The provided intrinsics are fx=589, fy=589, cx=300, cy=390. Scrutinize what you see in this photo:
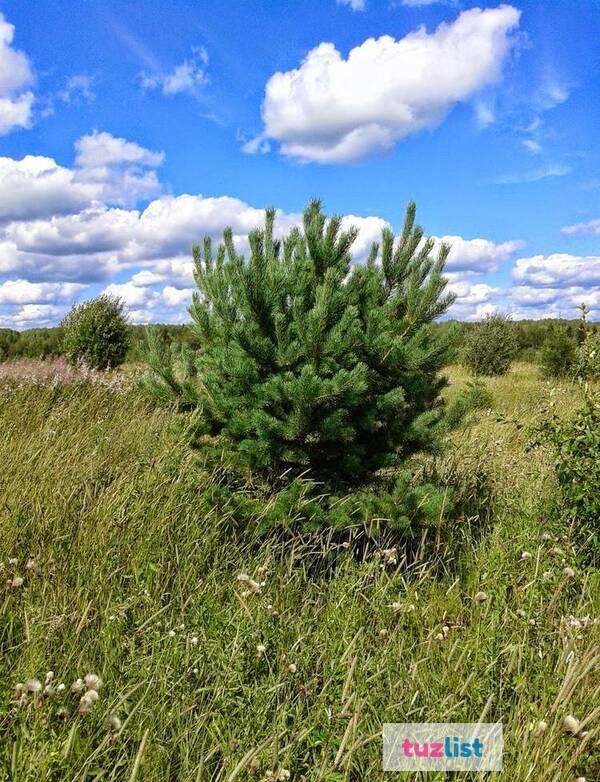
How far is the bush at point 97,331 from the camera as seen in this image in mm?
13734

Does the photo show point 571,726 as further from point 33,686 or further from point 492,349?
point 492,349

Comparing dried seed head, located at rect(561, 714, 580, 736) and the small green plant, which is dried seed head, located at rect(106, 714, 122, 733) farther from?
the small green plant

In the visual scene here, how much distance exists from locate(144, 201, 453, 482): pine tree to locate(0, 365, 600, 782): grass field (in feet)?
1.62

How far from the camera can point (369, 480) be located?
3.90 m

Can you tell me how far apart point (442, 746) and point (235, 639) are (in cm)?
73

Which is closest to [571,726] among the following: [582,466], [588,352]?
[582,466]

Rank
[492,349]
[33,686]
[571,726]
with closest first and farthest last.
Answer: [33,686]
[571,726]
[492,349]

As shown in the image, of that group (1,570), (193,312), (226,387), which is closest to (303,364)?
(226,387)

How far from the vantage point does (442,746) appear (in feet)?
6.06

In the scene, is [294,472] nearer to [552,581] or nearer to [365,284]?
[365,284]

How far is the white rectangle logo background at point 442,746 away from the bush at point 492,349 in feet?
54.8

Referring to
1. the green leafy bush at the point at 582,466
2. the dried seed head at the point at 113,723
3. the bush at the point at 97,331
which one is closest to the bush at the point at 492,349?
the bush at the point at 97,331

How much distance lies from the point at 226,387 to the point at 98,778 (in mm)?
2427

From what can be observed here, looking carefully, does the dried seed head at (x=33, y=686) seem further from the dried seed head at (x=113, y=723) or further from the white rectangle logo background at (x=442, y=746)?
the white rectangle logo background at (x=442, y=746)
